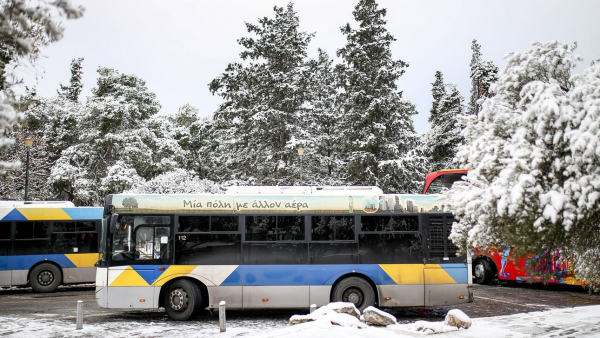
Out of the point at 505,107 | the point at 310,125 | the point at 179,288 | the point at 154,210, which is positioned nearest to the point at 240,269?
the point at 179,288

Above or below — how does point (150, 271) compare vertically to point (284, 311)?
above

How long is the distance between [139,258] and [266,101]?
70.7 ft

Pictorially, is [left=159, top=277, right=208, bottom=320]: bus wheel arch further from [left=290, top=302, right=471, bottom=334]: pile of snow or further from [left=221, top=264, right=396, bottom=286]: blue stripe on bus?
[left=290, top=302, right=471, bottom=334]: pile of snow

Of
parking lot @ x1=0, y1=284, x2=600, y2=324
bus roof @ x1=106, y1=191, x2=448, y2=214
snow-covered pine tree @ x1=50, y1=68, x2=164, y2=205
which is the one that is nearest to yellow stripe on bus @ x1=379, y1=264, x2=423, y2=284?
parking lot @ x1=0, y1=284, x2=600, y2=324

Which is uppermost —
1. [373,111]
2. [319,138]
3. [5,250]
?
[373,111]

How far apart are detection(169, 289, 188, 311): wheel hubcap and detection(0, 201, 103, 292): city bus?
26.9 feet

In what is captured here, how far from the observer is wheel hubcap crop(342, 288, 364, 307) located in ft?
41.0

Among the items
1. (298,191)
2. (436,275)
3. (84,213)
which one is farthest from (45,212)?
(436,275)

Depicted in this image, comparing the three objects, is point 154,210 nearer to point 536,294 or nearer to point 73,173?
point 536,294

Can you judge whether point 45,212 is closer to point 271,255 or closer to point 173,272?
point 173,272

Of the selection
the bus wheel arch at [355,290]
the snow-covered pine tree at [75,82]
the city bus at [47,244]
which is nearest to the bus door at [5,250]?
the city bus at [47,244]

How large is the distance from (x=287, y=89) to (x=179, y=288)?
21.1 m

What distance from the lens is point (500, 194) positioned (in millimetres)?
6754

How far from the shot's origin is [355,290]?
12.6m
